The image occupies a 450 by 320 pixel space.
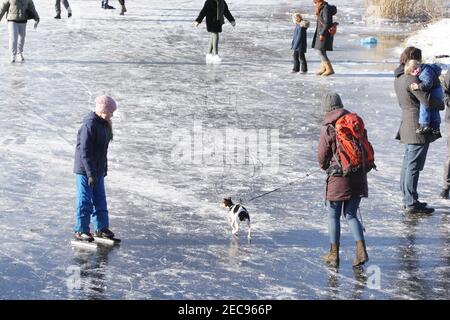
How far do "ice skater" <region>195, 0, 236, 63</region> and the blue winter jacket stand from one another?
10484 mm

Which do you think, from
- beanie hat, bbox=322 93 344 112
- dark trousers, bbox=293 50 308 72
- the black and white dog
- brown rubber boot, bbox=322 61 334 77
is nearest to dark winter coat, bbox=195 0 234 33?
dark trousers, bbox=293 50 308 72

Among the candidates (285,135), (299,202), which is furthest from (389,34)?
(299,202)

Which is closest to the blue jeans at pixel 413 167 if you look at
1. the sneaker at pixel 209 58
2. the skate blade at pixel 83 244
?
the skate blade at pixel 83 244

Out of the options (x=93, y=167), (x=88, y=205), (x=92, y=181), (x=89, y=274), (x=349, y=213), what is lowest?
(x=89, y=274)

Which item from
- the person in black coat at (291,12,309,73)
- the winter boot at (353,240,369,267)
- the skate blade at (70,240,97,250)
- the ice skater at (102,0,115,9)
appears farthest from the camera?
the ice skater at (102,0,115,9)

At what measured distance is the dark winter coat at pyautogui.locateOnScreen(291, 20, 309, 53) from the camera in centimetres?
1852

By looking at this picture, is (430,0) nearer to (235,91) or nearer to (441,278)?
(235,91)

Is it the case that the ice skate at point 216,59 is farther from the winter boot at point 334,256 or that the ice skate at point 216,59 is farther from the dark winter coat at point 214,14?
the winter boot at point 334,256

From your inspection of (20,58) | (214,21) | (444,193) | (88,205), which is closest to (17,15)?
(20,58)

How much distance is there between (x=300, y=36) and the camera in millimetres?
18578

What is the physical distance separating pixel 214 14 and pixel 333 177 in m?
12.6

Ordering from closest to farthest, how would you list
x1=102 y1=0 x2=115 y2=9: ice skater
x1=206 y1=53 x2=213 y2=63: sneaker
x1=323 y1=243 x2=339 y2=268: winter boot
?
x1=323 y1=243 x2=339 y2=268: winter boot
x1=206 y1=53 x2=213 y2=63: sneaker
x1=102 y1=0 x2=115 y2=9: ice skater

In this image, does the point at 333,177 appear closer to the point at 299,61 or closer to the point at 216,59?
the point at 299,61

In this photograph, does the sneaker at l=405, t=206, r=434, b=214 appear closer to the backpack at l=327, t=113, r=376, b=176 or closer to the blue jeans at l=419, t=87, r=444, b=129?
the blue jeans at l=419, t=87, r=444, b=129
